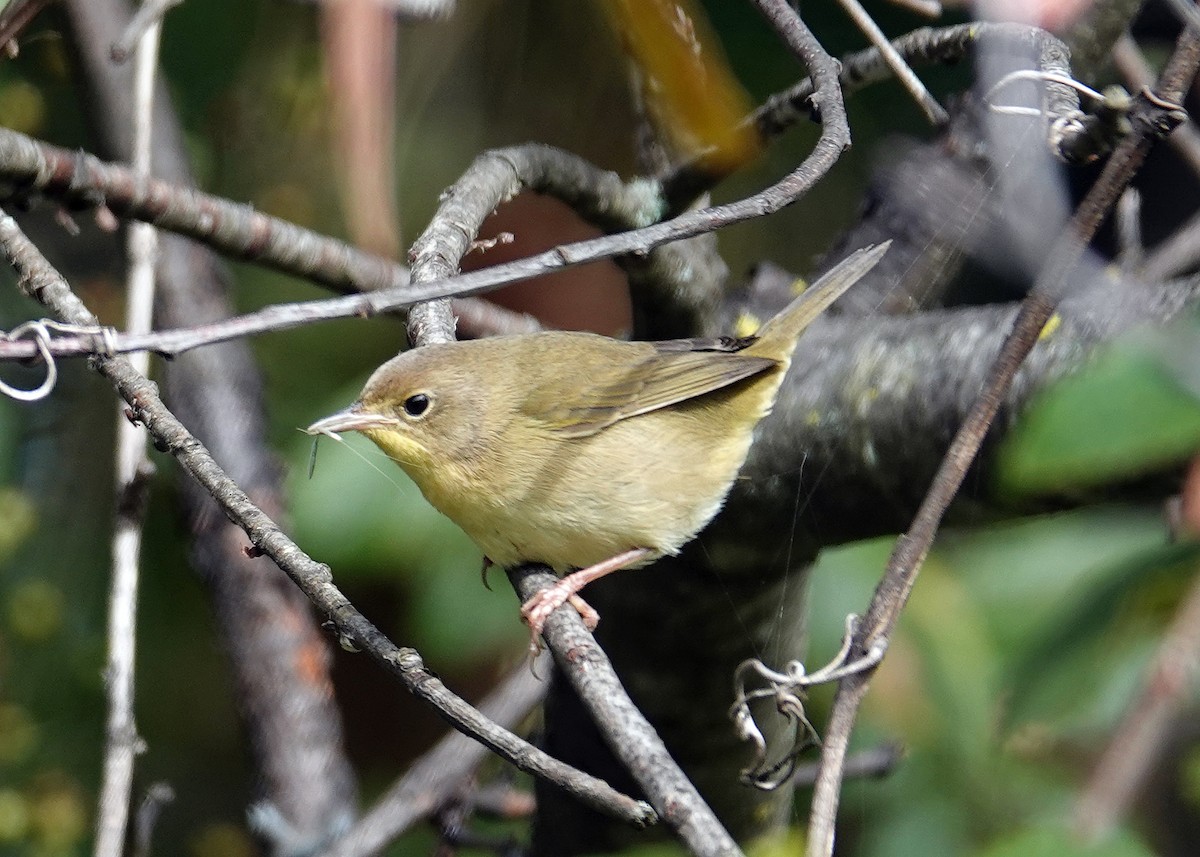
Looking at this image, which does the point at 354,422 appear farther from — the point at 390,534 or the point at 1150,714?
the point at 1150,714

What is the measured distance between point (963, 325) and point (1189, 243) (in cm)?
47

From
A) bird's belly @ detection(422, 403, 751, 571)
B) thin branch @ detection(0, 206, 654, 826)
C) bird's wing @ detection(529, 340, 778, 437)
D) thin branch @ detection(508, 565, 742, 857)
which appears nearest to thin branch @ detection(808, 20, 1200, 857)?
thin branch @ detection(508, 565, 742, 857)

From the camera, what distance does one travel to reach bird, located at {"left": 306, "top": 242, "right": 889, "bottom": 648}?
2369 mm

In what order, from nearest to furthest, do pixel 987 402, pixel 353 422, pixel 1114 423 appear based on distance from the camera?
1. pixel 1114 423
2. pixel 987 402
3. pixel 353 422

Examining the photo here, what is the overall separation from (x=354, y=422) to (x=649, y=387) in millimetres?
629

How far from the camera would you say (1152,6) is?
12.4ft

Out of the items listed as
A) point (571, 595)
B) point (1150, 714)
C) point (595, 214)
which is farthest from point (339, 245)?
point (1150, 714)

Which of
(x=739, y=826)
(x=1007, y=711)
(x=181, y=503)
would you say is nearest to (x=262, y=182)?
(x=181, y=503)

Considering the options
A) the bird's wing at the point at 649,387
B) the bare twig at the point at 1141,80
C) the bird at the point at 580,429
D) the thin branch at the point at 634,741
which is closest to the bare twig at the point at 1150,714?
the thin branch at the point at 634,741

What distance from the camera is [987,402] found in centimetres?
154

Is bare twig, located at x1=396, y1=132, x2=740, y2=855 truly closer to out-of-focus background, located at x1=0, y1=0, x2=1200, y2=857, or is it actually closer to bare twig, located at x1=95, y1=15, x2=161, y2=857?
out-of-focus background, located at x1=0, y1=0, x2=1200, y2=857

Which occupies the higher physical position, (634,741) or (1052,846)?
(634,741)

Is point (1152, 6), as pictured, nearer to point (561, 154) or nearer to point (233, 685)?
point (561, 154)

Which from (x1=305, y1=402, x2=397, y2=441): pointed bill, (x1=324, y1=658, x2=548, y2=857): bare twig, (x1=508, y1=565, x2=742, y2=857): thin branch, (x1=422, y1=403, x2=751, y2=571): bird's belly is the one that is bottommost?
(x1=508, y1=565, x2=742, y2=857): thin branch
